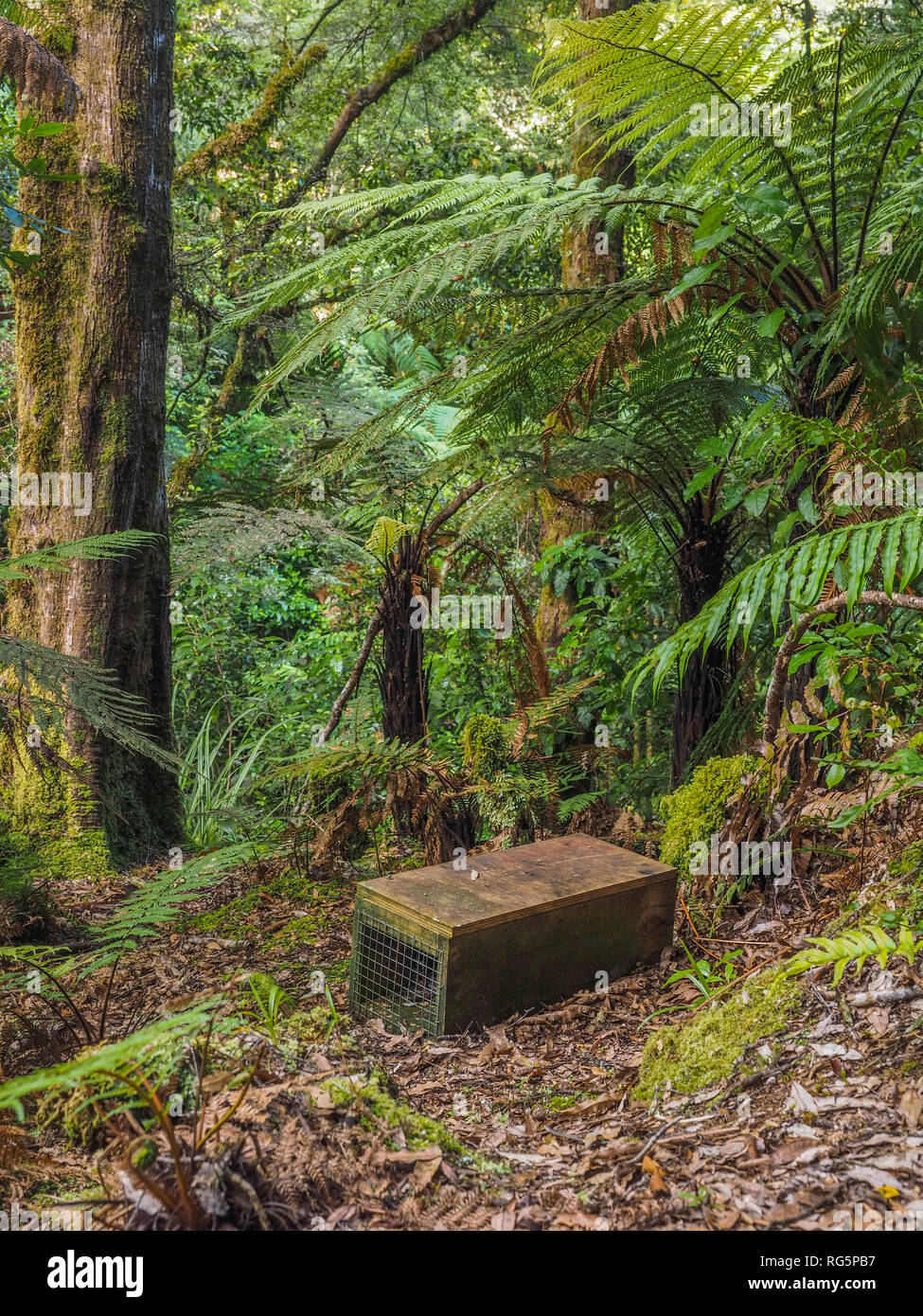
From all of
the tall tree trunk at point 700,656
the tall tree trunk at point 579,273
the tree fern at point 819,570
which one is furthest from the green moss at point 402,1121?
the tall tree trunk at point 579,273

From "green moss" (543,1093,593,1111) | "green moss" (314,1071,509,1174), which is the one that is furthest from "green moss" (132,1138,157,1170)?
"green moss" (543,1093,593,1111)

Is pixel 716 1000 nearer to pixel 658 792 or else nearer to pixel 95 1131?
pixel 95 1131

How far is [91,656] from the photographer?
3.33m

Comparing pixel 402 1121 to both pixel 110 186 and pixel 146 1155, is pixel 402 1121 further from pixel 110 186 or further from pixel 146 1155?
pixel 110 186

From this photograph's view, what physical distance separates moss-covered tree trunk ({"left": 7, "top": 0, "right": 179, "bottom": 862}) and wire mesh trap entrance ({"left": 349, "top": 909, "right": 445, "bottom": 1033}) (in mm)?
1230

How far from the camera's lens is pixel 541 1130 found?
191 cm

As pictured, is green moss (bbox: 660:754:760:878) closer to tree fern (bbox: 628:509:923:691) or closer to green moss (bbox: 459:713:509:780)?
tree fern (bbox: 628:509:923:691)

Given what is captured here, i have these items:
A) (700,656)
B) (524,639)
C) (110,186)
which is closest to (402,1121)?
(700,656)

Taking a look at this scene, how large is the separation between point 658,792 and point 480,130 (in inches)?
218

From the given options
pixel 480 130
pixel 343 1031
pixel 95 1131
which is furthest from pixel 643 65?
pixel 480 130

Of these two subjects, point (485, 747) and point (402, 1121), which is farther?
point (485, 747)

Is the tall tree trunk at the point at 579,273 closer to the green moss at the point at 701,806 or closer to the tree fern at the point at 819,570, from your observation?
the green moss at the point at 701,806

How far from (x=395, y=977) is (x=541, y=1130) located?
0.63 m

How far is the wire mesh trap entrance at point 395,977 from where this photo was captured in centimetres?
233
